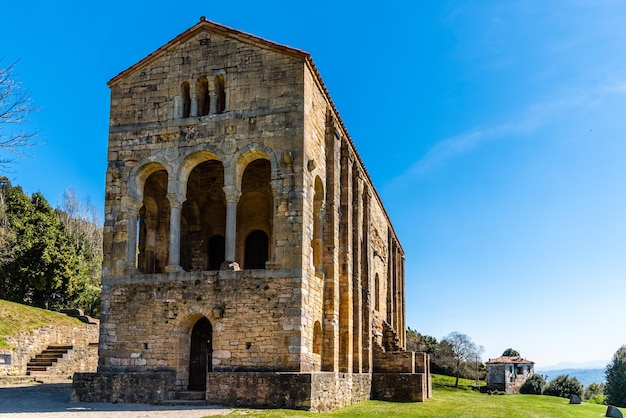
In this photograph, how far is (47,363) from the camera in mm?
27750

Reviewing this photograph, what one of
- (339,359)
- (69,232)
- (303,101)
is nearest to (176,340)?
(339,359)

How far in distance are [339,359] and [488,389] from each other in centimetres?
3725

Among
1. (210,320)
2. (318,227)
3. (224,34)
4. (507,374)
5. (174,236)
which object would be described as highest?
(224,34)

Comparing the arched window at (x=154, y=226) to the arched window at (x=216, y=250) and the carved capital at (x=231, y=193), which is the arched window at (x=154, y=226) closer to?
the arched window at (x=216, y=250)

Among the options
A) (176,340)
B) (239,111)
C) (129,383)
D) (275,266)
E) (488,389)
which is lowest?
(488,389)

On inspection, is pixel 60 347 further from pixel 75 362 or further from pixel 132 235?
pixel 132 235

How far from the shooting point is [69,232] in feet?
147

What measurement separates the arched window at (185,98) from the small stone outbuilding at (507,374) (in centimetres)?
4566

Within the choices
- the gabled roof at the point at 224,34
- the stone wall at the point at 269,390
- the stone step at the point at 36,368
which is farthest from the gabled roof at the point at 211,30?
the stone step at the point at 36,368

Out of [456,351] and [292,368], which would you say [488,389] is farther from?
[292,368]

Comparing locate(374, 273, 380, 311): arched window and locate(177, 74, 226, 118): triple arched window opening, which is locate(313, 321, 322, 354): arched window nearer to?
locate(177, 74, 226, 118): triple arched window opening

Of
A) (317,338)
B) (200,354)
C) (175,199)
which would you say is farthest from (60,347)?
(317,338)

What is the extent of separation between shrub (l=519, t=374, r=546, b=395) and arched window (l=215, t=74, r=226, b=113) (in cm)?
4477

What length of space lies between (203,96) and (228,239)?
15.9 ft
